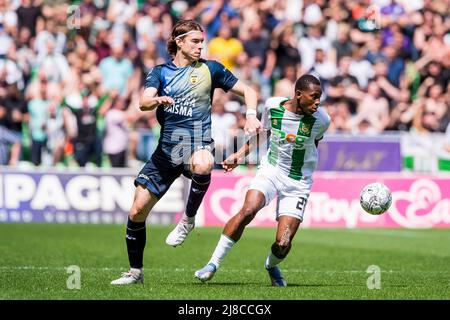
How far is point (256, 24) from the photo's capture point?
2442cm

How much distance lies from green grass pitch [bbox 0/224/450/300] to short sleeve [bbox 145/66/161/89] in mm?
2188

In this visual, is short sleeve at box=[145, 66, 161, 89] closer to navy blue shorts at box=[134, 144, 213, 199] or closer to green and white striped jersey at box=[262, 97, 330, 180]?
navy blue shorts at box=[134, 144, 213, 199]

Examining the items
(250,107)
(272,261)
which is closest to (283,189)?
(272,261)

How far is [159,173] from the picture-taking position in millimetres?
11422

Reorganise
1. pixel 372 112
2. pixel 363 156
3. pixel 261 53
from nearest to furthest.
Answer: pixel 363 156
pixel 372 112
pixel 261 53

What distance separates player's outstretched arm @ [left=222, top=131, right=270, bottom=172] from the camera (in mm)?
11492

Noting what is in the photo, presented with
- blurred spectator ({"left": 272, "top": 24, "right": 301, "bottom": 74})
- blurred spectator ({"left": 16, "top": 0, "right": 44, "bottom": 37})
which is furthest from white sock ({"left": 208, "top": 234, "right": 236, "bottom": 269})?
blurred spectator ({"left": 16, "top": 0, "right": 44, "bottom": 37})

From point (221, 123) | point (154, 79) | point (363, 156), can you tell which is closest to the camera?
point (154, 79)

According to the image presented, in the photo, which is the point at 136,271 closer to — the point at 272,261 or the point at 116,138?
the point at 272,261

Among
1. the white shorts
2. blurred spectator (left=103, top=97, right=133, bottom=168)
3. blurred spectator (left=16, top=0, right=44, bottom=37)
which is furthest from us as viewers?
blurred spectator (left=16, top=0, right=44, bottom=37)

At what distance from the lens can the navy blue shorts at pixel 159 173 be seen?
447 inches

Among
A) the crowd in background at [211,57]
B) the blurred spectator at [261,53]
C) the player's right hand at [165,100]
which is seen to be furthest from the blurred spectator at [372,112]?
the player's right hand at [165,100]

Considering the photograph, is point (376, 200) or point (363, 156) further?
point (363, 156)

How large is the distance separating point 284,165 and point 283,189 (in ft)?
0.91
